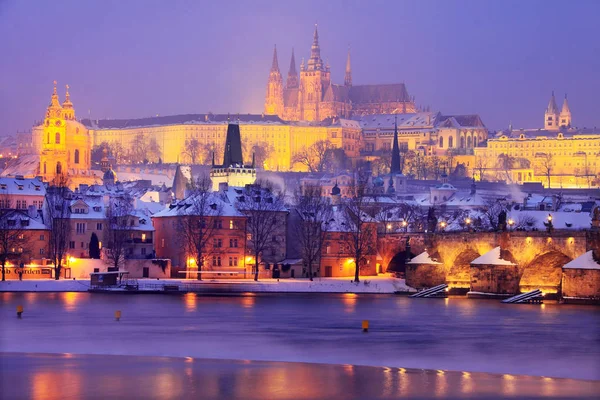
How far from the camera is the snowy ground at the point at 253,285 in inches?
2773

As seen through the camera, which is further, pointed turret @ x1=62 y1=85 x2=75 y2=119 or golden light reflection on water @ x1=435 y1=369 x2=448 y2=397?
Result: pointed turret @ x1=62 y1=85 x2=75 y2=119

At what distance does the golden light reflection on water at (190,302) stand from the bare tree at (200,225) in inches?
359

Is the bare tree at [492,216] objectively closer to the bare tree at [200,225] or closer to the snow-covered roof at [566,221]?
the snow-covered roof at [566,221]

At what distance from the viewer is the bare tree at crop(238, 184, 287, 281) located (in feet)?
264

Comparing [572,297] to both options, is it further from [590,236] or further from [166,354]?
[166,354]

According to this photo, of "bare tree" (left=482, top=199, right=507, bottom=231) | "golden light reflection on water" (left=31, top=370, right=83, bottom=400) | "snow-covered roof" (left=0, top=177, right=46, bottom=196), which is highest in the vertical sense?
"snow-covered roof" (left=0, top=177, right=46, bottom=196)

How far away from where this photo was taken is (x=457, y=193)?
16375 centimetres

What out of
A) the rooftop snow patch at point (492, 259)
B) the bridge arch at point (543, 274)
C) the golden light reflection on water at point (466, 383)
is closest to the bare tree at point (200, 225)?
the rooftop snow patch at point (492, 259)

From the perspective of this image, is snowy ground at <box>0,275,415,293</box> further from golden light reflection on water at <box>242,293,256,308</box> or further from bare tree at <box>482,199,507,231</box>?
bare tree at <box>482,199,507,231</box>

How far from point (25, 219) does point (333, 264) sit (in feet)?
64.4

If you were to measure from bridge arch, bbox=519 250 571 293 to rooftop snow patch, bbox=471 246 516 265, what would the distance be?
127cm

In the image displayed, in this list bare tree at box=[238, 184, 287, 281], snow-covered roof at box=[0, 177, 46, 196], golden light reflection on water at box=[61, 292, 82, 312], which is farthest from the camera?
snow-covered roof at box=[0, 177, 46, 196]

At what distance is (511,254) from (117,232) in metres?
26.2

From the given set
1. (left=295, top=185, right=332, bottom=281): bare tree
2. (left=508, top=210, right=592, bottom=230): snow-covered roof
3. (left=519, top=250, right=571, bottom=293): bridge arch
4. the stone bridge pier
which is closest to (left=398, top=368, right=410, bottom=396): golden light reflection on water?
the stone bridge pier
